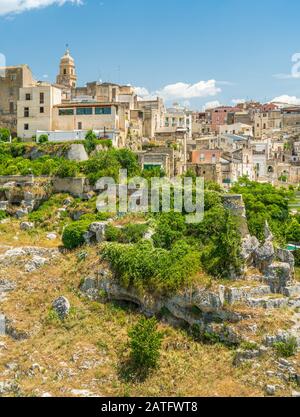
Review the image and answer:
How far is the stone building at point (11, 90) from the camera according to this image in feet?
147

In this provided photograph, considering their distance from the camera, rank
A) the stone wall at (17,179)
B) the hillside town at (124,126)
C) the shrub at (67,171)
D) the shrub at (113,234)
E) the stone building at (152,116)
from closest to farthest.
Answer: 1. the shrub at (113,234)
2. the shrub at (67,171)
3. the stone wall at (17,179)
4. the hillside town at (124,126)
5. the stone building at (152,116)

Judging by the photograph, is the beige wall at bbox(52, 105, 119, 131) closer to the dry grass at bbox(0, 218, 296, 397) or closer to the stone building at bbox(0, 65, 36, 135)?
the stone building at bbox(0, 65, 36, 135)

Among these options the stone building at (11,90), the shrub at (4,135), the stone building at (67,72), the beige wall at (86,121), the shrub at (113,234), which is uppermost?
the stone building at (67,72)

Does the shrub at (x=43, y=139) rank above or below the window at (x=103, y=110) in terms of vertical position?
below

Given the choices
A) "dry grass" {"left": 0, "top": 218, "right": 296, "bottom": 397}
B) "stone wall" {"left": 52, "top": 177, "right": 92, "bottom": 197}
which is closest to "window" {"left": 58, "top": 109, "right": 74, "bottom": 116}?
"stone wall" {"left": 52, "top": 177, "right": 92, "bottom": 197}

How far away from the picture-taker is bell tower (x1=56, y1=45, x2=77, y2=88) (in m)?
59.2

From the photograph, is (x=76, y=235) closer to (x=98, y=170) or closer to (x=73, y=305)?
(x=73, y=305)

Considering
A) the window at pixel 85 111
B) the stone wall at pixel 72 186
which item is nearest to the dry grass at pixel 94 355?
the stone wall at pixel 72 186

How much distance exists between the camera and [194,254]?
23.8m

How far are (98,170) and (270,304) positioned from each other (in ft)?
53.9

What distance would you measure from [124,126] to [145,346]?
26.0 metres

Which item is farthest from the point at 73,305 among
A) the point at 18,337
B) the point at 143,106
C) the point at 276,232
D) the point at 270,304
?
the point at 143,106

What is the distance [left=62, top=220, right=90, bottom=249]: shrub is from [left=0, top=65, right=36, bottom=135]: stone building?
18746mm

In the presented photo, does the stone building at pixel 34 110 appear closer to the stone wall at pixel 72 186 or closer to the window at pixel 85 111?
the window at pixel 85 111
